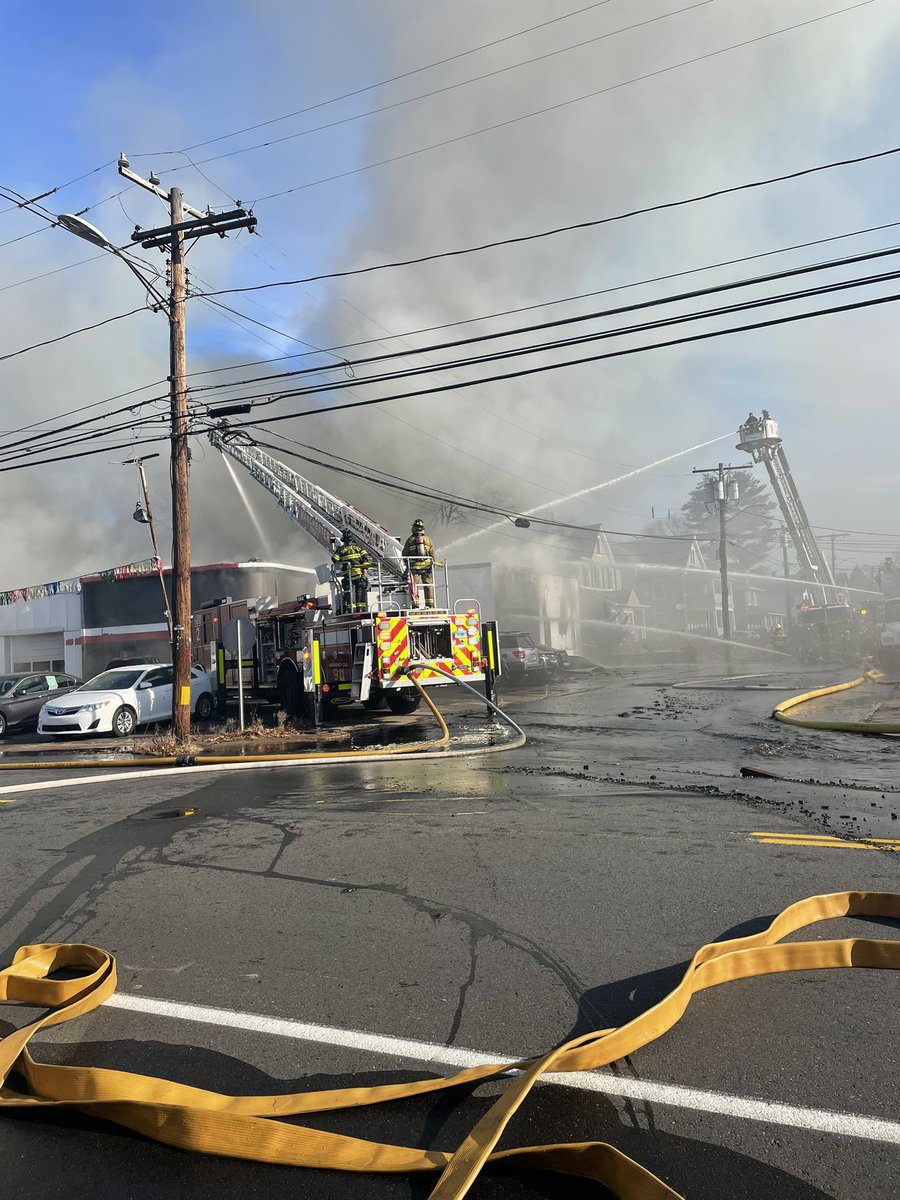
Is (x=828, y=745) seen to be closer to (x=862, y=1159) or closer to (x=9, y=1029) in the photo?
(x=862, y=1159)

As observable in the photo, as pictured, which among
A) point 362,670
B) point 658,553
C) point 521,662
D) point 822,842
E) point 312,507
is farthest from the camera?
point 658,553

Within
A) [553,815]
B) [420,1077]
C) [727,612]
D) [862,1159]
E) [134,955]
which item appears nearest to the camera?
[862,1159]

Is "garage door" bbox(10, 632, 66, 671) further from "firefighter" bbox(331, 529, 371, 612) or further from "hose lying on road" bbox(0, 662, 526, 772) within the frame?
"hose lying on road" bbox(0, 662, 526, 772)

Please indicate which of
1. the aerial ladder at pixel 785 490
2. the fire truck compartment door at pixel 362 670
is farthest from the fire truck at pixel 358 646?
the aerial ladder at pixel 785 490

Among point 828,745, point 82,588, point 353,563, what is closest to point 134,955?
point 828,745

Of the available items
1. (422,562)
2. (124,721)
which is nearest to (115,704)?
(124,721)

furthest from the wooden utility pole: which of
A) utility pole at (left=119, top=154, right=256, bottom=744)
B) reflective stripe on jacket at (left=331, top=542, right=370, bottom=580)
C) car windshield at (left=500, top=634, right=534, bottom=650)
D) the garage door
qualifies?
the garage door

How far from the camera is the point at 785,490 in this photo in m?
51.2

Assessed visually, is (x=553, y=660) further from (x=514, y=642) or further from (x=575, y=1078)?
(x=575, y=1078)

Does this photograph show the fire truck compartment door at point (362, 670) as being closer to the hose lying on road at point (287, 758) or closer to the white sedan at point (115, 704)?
the hose lying on road at point (287, 758)

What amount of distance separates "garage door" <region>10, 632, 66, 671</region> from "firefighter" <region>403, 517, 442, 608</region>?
25924 millimetres

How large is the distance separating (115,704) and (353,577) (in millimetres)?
4696

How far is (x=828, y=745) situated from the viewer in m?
9.65

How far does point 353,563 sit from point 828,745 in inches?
289
